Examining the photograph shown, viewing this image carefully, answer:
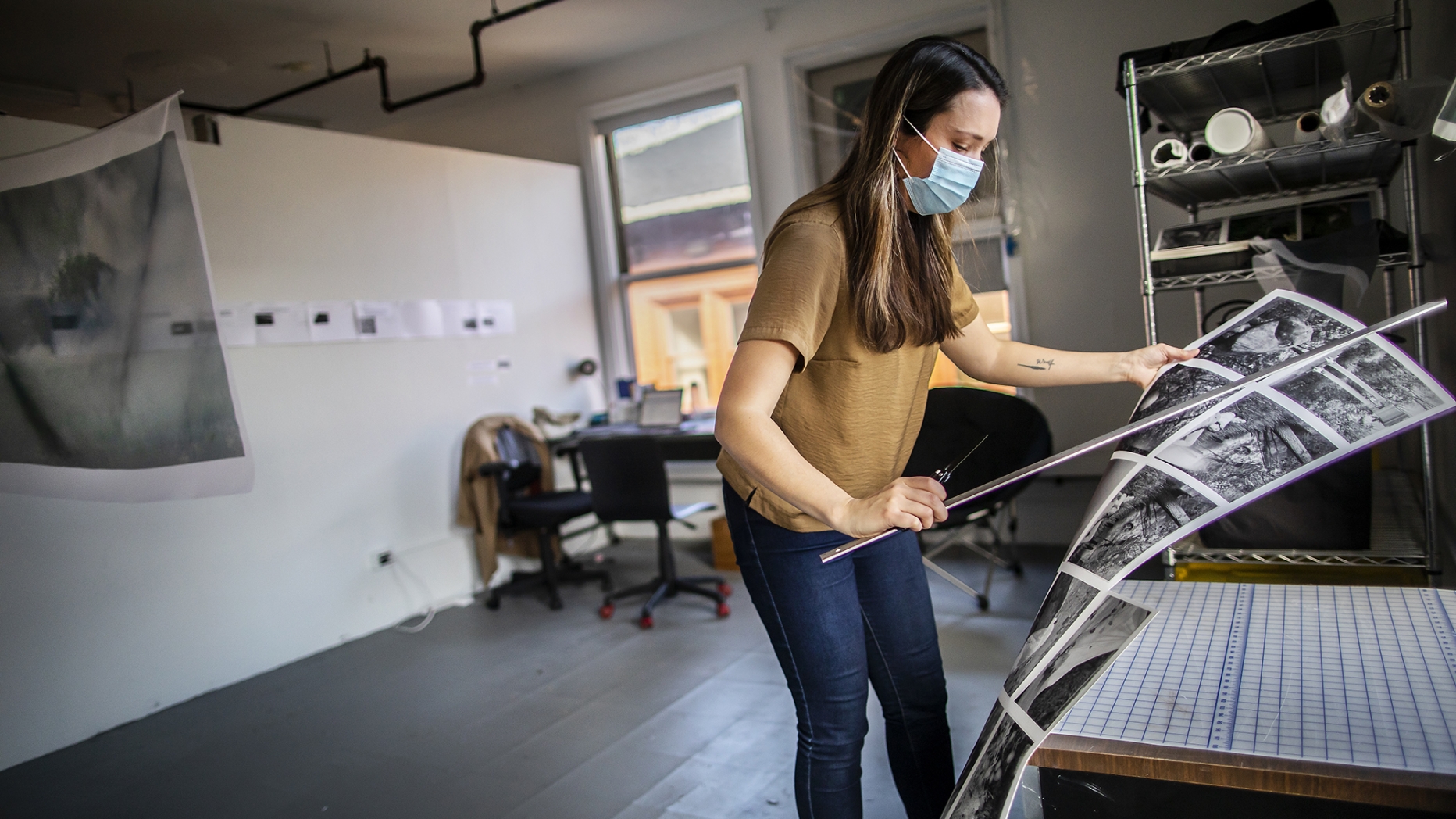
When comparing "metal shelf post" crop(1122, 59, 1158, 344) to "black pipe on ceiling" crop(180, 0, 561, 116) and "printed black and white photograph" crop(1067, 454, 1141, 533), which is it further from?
"black pipe on ceiling" crop(180, 0, 561, 116)

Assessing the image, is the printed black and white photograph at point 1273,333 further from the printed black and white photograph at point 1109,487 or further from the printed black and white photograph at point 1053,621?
the printed black and white photograph at point 1053,621

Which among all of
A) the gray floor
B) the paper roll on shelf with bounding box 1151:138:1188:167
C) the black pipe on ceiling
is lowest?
the gray floor

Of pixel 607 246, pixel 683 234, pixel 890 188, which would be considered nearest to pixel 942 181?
pixel 890 188

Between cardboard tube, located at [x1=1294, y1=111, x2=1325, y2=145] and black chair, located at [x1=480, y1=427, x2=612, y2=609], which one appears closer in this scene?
cardboard tube, located at [x1=1294, y1=111, x2=1325, y2=145]

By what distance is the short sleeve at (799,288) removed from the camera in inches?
43.7

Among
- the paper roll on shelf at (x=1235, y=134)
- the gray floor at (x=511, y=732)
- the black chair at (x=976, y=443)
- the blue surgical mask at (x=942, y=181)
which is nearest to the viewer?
the blue surgical mask at (x=942, y=181)

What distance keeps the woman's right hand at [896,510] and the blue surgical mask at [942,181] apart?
0.43 meters

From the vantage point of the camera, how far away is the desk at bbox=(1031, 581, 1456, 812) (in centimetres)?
77

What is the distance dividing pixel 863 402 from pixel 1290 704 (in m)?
0.61

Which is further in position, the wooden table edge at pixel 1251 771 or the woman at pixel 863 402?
the woman at pixel 863 402

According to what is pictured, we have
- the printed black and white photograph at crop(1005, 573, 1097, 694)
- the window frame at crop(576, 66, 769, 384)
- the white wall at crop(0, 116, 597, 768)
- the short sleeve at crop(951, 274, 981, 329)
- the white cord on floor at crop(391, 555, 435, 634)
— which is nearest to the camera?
the printed black and white photograph at crop(1005, 573, 1097, 694)

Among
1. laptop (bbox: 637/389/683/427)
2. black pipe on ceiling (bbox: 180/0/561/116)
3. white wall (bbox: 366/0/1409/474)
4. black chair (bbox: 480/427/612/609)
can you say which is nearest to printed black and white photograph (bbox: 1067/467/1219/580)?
white wall (bbox: 366/0/1409/474)

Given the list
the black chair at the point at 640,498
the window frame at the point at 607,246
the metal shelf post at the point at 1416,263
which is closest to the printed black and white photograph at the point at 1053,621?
the metal shelf post at the point at 1416,263

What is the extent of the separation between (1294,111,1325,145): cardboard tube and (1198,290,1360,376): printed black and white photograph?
1.10 m
